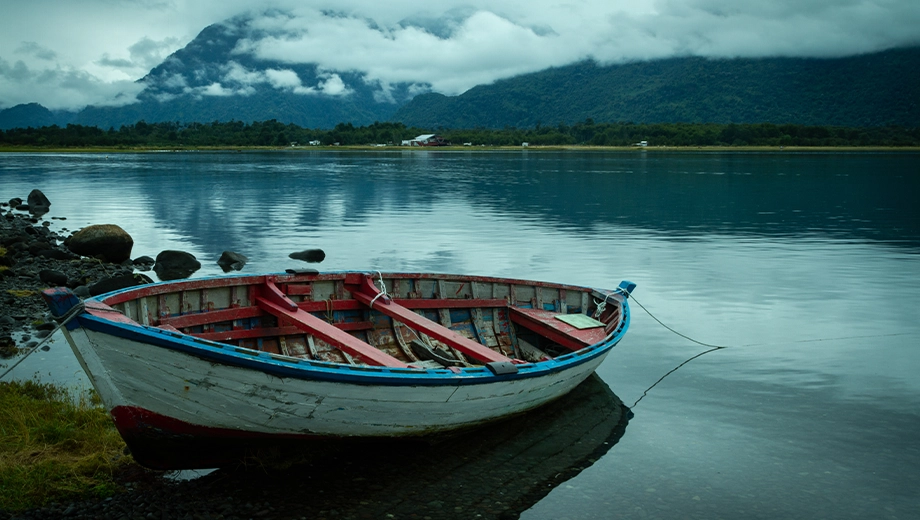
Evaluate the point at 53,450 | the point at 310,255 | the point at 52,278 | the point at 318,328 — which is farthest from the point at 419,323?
the point at 310,255

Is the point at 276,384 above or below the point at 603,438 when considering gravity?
above

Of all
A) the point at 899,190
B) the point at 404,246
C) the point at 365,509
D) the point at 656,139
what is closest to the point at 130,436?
the point at 365,509

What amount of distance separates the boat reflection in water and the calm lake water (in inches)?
16.2

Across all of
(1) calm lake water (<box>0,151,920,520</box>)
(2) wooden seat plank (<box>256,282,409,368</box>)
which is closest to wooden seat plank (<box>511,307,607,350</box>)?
(1) calm lake water (<box>0,151,920,520</box>)

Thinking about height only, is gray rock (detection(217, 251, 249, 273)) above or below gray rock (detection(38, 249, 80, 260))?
below

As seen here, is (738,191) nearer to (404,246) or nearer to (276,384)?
(404,246)

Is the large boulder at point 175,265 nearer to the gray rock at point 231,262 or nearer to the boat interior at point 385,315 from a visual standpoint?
the gray rock at point 231,262

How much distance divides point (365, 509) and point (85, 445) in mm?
3769

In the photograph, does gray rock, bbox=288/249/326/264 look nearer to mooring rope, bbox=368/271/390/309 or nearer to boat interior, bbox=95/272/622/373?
boat interior, bbox=95/272/622/373

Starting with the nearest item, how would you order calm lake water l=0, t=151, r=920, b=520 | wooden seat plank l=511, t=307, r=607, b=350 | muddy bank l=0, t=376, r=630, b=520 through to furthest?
muddy bank l=0, t=376, r=630, b=520 < calm lake water l=0, t=151, r=920, b=520 < wooden seat plank l=511, t=307, r=607, b=350

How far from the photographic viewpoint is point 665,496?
9109 millimetres

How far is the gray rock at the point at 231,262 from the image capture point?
81.2 ft

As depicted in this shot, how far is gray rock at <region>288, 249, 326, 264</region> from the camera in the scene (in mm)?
26594

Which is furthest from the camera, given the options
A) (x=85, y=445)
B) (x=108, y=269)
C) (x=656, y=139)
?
(x=656, y=139)
